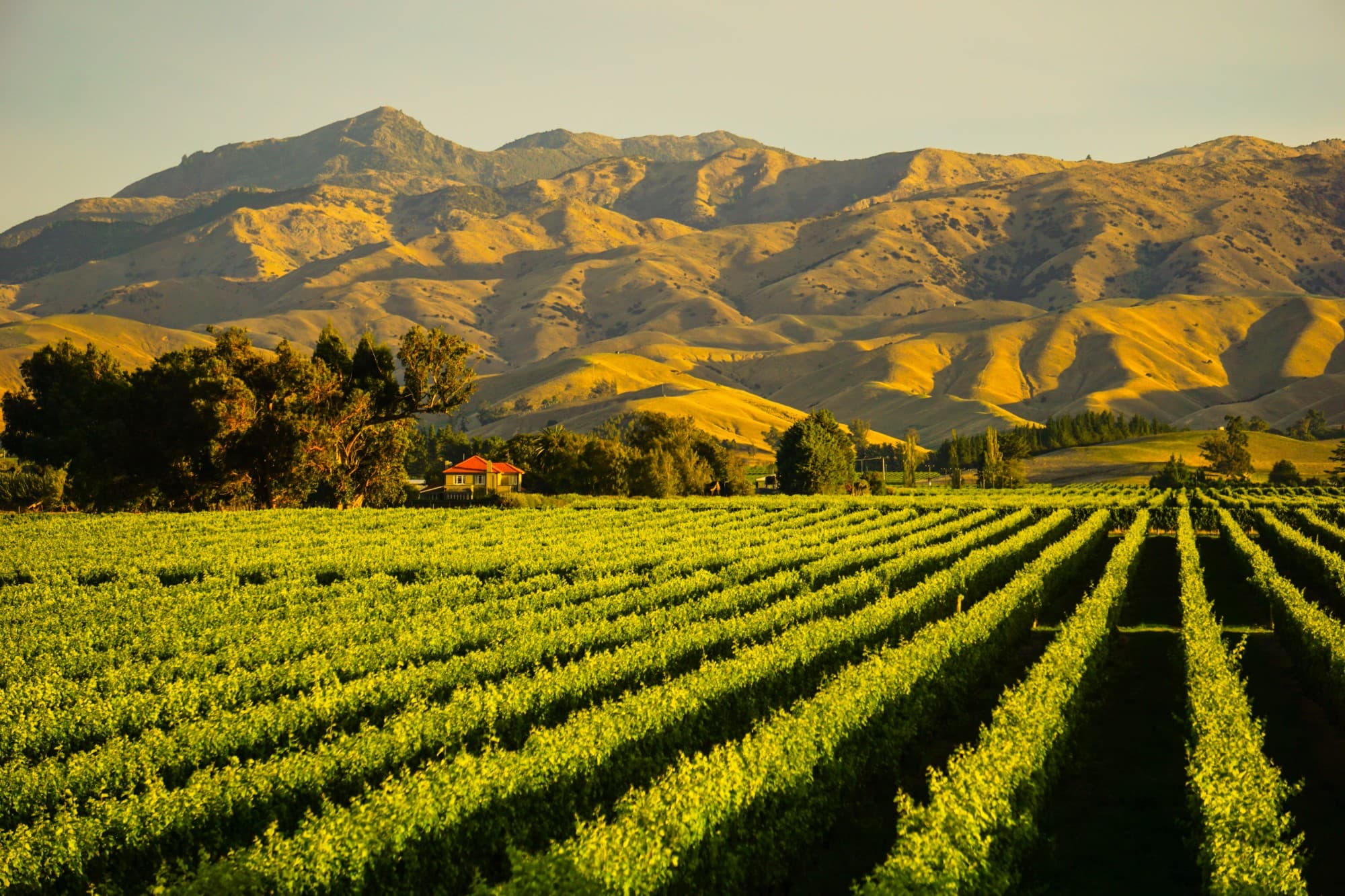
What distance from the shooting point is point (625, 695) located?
745 inches

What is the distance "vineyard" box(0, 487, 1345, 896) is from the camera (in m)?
13.0

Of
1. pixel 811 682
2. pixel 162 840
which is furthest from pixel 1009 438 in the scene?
pixel 162 840

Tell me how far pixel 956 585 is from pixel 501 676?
20.3 meters

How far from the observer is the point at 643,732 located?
56.8 ft

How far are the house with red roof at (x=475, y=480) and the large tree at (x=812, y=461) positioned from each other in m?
35.3

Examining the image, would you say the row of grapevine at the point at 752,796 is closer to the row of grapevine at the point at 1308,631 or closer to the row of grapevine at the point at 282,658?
the row of grapevine at the point at 1308,631

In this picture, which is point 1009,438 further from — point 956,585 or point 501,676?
point 501,676

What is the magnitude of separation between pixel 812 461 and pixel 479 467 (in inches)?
1686

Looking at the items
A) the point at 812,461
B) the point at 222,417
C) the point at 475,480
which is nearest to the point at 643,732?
the point at 222,417

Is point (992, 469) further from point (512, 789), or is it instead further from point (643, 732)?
point (512, 789)

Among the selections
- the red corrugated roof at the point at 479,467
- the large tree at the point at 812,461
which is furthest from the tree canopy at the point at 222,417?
the large tree at the point at 812,461

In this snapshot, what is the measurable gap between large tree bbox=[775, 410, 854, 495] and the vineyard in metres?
91.8

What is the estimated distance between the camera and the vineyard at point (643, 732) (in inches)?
512

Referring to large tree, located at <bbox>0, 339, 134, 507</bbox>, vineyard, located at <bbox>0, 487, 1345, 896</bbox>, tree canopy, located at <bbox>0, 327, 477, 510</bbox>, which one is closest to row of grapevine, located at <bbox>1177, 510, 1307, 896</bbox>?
vineyard, located at <bbox>0, 487, 1345, 896</bbox>
